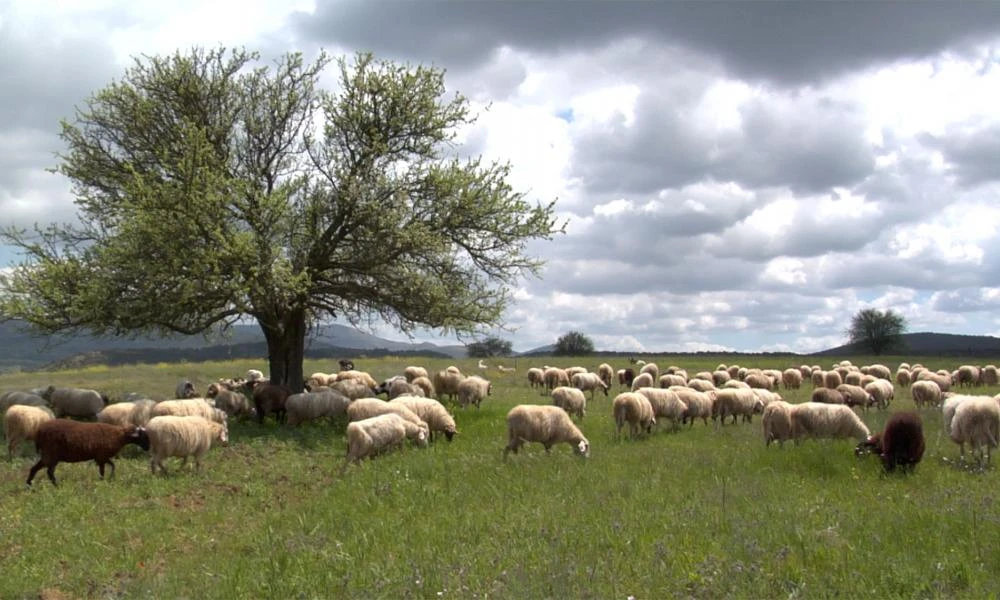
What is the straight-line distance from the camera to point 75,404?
22.2 meters

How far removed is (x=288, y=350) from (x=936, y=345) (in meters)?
139

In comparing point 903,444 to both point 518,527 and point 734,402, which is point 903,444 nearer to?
point 518,527

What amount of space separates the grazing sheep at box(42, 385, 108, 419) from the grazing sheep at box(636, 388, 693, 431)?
1610 centimetres

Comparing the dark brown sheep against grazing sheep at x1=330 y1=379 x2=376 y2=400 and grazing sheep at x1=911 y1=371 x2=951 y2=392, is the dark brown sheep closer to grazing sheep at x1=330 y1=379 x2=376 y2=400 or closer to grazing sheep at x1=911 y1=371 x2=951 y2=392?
grazing sheep at x1=330 y1=379 x2=376 y2=400

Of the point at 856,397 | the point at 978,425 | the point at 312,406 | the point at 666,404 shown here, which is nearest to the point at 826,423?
the point at 978,425

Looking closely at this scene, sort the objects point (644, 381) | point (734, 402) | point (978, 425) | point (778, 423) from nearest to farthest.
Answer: point (978, 425) < point (778, 423) < point (734, 402) < point (644, 381)

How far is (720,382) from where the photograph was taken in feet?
123

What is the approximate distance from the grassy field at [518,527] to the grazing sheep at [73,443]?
412 millimetres

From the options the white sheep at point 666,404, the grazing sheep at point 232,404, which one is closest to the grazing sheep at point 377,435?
the white sheep at point 666,404

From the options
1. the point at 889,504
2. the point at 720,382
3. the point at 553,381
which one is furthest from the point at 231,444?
the point at 720,382

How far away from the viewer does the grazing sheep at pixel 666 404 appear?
20.4 metres

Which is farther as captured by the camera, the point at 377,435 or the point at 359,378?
the point at 359,378

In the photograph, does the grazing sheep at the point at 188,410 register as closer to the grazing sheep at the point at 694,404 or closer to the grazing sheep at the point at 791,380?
the grazing sheep at the point at 694,404

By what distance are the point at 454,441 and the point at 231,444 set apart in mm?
5399
